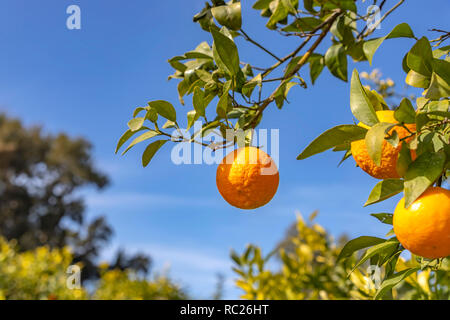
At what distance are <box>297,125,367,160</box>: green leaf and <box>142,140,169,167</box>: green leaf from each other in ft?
0.80

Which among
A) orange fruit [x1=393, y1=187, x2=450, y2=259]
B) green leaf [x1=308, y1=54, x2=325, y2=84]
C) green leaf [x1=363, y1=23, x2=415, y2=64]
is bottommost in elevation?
orange fruit [x1=393, y1=187, x2=450, y2=259]

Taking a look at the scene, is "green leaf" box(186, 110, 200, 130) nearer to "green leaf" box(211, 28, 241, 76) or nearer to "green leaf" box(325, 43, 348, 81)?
"green leaf" box(211, 28, 241, 76)

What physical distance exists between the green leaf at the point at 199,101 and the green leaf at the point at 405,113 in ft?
0.90

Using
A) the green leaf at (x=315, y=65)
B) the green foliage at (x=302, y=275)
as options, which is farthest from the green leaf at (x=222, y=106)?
the green foliage at (x=302, y=275)

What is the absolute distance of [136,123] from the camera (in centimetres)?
62

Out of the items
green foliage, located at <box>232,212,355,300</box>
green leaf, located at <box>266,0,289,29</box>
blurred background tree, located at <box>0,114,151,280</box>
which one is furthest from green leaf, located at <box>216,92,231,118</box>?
blurred background tree, located at <box>0,114,151,280</box>

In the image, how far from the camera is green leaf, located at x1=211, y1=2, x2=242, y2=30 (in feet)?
2.39

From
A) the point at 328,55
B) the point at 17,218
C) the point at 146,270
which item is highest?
the point at 17,218

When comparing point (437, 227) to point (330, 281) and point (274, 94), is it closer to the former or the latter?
point (274, 94)

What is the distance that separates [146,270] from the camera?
475 inches

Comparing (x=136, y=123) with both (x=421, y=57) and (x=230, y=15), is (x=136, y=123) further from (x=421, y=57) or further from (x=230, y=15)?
(x=421, y=57)

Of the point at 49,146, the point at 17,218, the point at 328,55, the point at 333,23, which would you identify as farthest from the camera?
the point at 49,146
